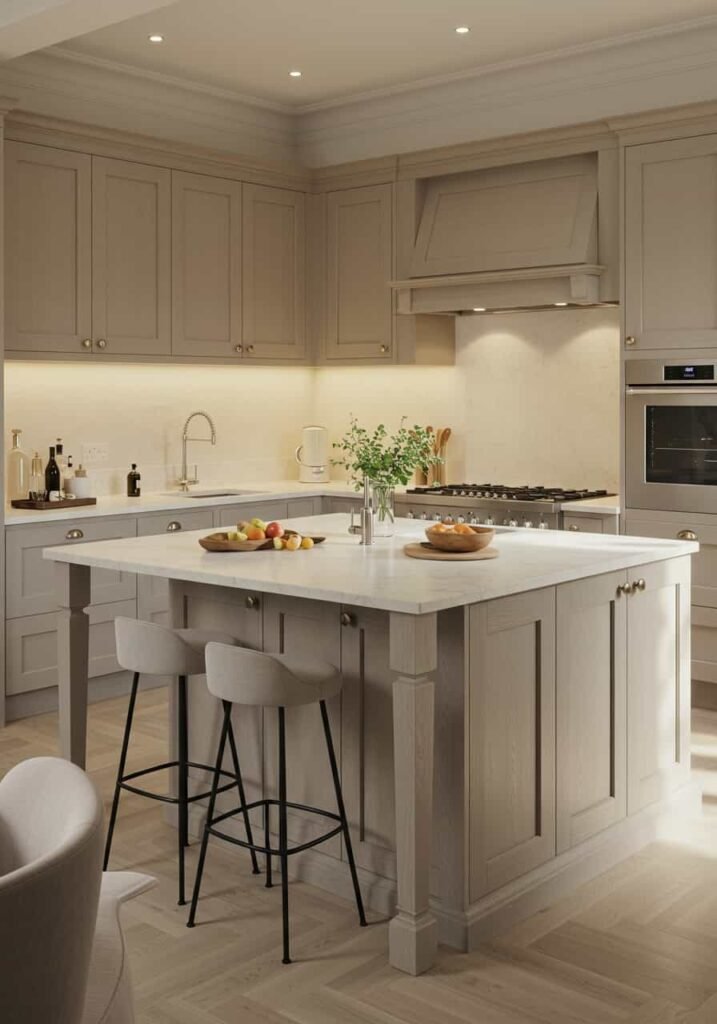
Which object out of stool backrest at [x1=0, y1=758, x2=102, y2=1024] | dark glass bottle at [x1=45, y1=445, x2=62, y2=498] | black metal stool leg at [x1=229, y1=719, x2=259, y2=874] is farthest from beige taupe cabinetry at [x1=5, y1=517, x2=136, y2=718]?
stool backrest at [x1=0, y1=758, x2=102, y2=1024]

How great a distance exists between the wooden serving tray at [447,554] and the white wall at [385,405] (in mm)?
2529

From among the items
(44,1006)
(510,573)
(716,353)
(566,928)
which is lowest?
(566,928)

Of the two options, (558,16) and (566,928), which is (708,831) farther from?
(558,16)

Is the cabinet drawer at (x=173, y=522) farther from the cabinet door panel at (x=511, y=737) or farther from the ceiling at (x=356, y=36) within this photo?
the cabinet door panel at (x=511, y=737)

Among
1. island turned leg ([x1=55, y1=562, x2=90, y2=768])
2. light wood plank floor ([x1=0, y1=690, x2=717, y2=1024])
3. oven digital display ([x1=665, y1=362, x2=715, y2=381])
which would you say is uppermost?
oven digital display ([x1=665, y1=362, x2=715, y2=381])

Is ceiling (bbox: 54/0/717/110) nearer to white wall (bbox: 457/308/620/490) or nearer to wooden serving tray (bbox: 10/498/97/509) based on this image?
white wall (bbox: 457/308/620/490)

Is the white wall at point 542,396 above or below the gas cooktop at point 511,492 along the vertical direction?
above

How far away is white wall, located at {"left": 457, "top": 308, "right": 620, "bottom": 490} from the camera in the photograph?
19.4ft

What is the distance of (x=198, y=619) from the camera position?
12.3 ft

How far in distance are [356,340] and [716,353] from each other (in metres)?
2.17

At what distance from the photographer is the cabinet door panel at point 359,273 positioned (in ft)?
20.8

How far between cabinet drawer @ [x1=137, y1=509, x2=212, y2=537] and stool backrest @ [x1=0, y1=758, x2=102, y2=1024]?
153 inches

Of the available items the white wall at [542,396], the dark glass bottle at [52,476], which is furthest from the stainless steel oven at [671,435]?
the dark glass bottle at [52,476]

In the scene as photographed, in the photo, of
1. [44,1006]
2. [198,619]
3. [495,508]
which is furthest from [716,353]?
[44,1006]
